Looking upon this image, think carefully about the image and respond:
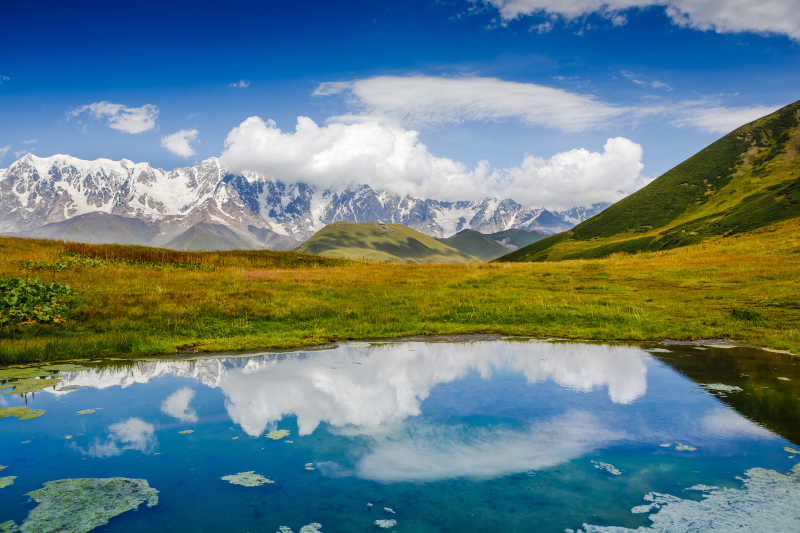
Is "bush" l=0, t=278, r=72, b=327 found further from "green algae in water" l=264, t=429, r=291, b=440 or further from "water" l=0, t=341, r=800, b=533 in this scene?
"green algae in water" l=264, t=429, r=291, b=440

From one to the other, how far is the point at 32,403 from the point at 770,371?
2413 centimetres

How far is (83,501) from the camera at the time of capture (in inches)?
352

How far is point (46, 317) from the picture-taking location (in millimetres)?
22750

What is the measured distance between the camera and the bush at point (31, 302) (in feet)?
74.1

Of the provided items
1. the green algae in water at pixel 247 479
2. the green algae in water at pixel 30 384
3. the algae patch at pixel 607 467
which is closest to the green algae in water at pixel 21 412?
the green algae in water at pixel 30 384

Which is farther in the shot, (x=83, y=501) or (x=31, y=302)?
(x=31, y=302)

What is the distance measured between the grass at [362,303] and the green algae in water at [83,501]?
1219 centimetres

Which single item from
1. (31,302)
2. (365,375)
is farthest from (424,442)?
(31,302)

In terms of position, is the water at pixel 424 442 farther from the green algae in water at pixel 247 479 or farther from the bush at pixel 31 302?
the bush at pixel 31 302

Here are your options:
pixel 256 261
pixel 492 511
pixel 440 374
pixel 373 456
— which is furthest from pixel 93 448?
pixel 256 261

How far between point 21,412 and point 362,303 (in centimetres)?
1995

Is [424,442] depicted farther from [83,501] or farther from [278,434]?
[83,501]

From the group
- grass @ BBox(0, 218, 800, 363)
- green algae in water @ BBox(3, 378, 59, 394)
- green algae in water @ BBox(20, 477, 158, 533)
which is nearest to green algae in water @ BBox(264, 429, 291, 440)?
green algae in water @ BBox(20, 477, 158, 533)

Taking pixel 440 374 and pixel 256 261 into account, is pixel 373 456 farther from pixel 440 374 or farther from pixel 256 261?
pixel 256 261
